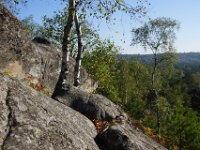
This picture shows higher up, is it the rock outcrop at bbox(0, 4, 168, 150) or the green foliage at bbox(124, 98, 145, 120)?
the rock outcrop at bbox(0, 4, 168, 150)

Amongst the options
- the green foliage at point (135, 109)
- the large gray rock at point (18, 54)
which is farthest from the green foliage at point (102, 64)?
the large gray rock at point (18, 54)

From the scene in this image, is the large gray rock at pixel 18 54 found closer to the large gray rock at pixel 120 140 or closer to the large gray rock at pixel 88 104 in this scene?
the large gray rock at pixel 88 104

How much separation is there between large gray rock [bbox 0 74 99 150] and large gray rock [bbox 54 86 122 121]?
9.01 feet

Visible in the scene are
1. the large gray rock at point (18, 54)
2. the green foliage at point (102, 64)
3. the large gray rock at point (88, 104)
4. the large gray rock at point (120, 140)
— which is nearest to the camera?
the large gray rock at point (120, 140)

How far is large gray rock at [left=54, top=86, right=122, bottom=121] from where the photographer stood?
16.6m

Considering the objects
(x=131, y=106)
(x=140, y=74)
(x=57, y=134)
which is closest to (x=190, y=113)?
(x=131, y=106)

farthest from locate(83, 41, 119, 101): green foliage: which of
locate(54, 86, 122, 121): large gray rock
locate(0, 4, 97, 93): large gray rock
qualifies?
locate(54, 86, 122, 121): large gray rock

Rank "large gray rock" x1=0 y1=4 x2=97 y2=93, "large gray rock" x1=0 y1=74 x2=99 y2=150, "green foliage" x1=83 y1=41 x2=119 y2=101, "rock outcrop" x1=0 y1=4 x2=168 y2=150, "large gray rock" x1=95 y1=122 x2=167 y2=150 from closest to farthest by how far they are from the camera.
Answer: "large gray rock" x1=0 y1=74 x2=99 y2=150 → "rock outcrop" x1=0 y1=4 x2=168 y2=150 → "large gray rock" x1=95 y1=122 x2=167 y2=150 → "large gray rock" x1=0 y1=4 x2=97 y2=93 → "green foliage" x1=83 y1=41 x2=119 y2=101

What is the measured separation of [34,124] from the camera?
36.2 ft

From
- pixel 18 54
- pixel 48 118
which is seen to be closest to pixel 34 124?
pixel 48 118

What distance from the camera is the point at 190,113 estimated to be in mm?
38062

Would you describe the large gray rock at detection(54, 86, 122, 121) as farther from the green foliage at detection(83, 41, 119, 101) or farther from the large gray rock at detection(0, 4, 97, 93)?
the green foliage at detection(83, 41, 119, 101)

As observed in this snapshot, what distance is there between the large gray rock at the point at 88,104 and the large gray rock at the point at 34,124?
275cm

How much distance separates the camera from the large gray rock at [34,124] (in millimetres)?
10203
